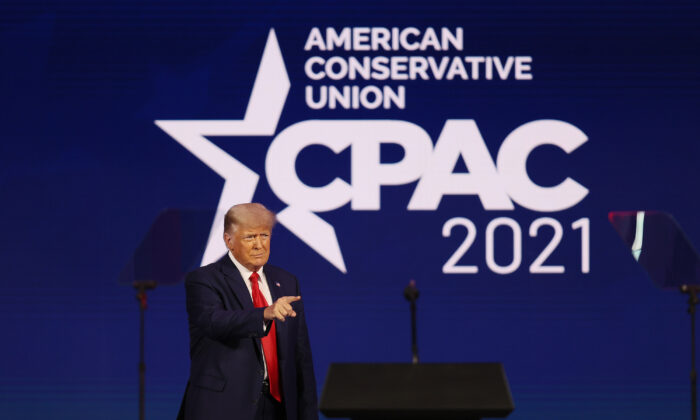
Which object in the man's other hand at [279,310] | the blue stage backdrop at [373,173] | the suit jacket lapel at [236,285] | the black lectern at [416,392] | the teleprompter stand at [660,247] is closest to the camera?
the black lectern at [416,392]

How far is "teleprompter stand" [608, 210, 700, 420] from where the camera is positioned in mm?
5055

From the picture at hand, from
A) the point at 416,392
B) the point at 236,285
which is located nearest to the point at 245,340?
the point at 236,285

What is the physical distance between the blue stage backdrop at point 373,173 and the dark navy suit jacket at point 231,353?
78.6 inches

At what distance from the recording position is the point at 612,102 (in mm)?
5180

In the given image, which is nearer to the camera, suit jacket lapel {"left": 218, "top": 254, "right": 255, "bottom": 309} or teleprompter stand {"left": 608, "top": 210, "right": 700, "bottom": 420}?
suit jacket lapel {"left": 218, "top": 254, "right": 255, "bottom": 309}

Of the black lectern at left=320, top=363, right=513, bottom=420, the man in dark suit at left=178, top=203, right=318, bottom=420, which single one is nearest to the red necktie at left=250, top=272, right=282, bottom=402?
the man in dark suit at left=178, top=203, right=318, bottom=420

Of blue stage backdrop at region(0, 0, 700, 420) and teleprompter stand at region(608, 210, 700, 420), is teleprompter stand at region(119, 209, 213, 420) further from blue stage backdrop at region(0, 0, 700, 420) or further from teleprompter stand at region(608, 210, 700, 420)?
teleprompter stand at region(608, 210, 700, 420)

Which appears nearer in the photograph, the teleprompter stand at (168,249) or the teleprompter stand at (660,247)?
the teleprompter stand at (660,247)

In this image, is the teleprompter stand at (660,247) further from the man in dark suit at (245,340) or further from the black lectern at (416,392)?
the black lectern at (416,392)

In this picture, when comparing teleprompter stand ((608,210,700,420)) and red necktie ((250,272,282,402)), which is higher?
teleprompter stand ((608,210,700,420))

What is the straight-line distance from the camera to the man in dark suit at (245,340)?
3035 millimetres

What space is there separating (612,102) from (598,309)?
123 centimetres

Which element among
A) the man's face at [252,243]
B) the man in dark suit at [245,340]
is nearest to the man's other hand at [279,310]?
the man in dark suit at [245,340]

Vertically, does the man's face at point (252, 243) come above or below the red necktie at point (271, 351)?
above
